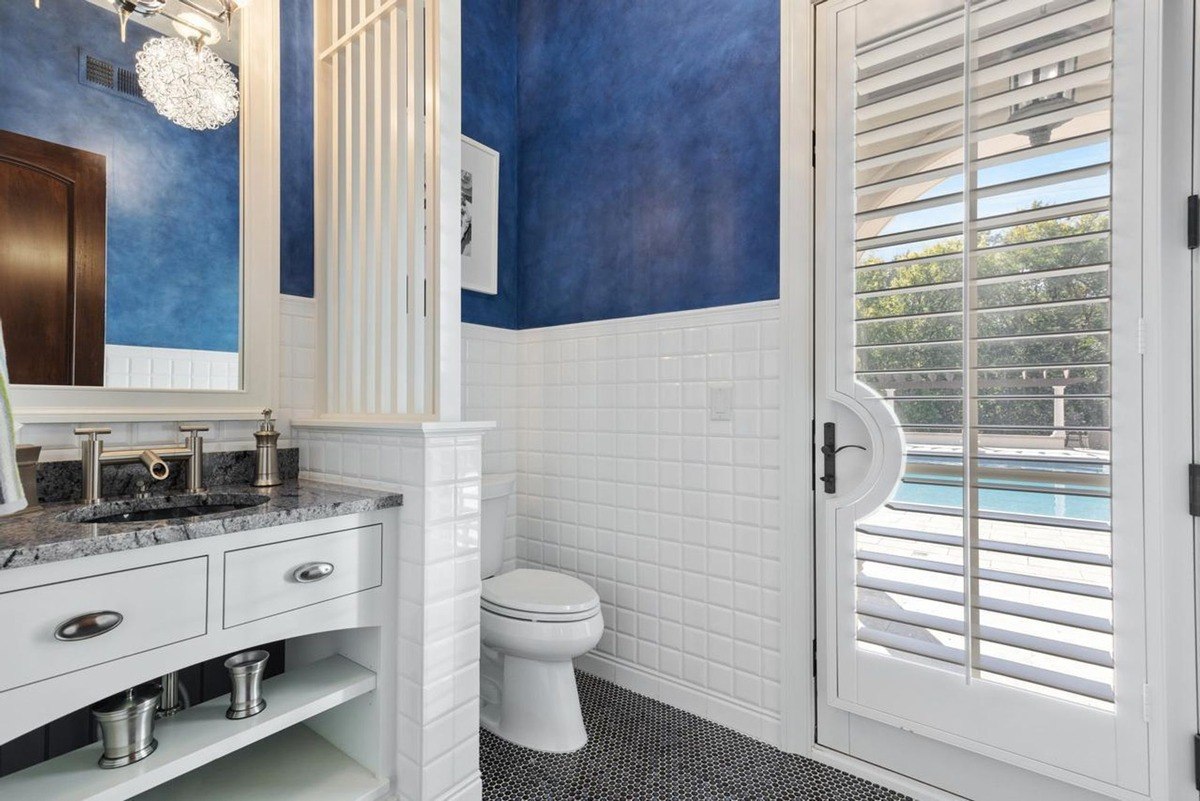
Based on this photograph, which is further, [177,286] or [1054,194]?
[177,286]

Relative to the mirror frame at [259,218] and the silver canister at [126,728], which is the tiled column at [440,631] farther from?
the mirror frame at [259,218]

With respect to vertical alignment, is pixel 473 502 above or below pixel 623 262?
below

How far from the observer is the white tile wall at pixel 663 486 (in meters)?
1.87

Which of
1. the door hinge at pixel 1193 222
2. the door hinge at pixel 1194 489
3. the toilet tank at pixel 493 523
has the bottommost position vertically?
the toilet tank at pixel 493 523

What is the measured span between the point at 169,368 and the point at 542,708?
→ 152 cm

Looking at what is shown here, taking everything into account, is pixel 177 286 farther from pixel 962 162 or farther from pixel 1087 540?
pixel 1087 540

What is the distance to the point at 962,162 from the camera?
1.51m

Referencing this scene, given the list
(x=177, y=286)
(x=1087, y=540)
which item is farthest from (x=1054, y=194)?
(x=177, y=286)

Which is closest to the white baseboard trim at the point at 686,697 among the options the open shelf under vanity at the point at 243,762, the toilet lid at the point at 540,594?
the toilet lid at the point at 540,594

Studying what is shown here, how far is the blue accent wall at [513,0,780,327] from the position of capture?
1.91 meters

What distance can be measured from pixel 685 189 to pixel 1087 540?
1585 millimetres

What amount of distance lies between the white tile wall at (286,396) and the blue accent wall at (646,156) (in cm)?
98

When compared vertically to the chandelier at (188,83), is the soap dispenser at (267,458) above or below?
below

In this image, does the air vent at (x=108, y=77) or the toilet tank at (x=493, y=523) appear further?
the toilet tank at (x=493, y=523)
